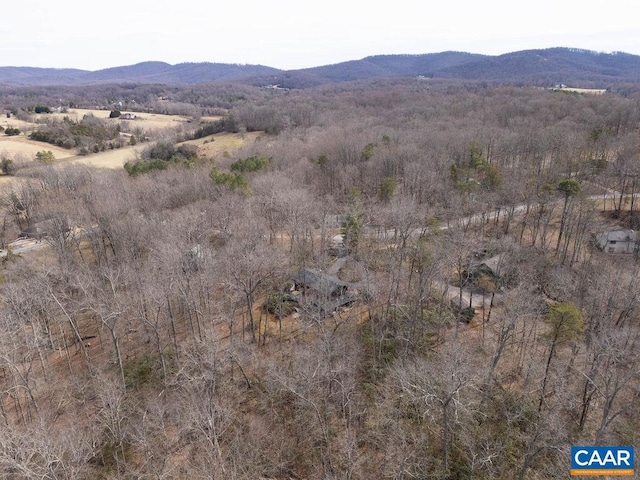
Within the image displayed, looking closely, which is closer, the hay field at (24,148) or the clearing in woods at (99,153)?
the hay field at (24,148)

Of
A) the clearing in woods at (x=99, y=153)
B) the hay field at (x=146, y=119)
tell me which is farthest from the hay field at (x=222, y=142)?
the hay field at (x=146, y=119)

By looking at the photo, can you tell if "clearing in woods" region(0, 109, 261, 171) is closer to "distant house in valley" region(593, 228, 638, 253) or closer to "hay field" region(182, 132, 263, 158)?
"hay field" region(182, 132, 263, 158)

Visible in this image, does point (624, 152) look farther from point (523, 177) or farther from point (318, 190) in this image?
point (318, 190)

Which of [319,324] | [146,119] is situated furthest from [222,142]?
[319,324]

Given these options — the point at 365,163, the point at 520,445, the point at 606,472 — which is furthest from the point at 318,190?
the point at 606,472

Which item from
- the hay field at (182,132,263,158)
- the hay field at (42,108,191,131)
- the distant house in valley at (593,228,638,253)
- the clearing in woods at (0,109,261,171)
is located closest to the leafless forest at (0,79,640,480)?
the distant house in valley at (593,228,638,253)

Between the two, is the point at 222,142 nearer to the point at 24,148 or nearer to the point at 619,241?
the point at 24,148

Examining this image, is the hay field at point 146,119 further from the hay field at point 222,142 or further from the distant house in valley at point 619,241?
the distant house in valley at point 619,241
